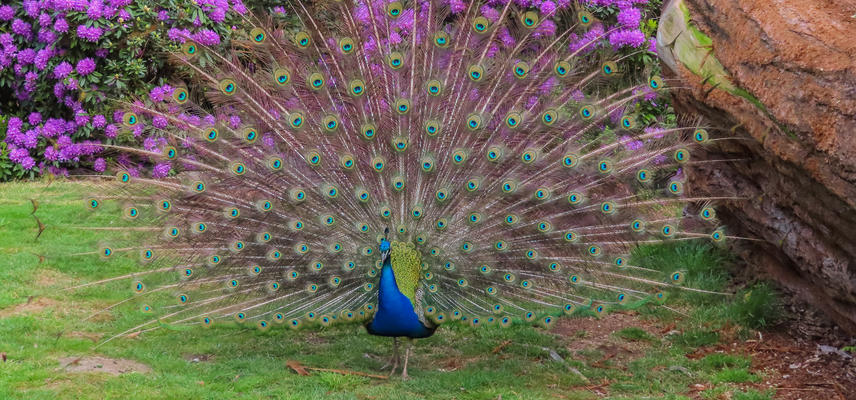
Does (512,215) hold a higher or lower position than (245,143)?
lower

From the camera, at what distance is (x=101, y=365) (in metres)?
5.95

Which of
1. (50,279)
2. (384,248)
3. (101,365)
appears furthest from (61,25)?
(384,248)

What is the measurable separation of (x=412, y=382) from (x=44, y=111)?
7807 millimetres

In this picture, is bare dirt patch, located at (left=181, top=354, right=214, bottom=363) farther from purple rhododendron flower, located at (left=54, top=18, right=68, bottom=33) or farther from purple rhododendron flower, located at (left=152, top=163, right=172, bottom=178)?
purple rhododendron flower, located at (left=54, top=18, right=68, bottom=33)

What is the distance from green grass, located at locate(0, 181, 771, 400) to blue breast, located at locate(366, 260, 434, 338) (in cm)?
40

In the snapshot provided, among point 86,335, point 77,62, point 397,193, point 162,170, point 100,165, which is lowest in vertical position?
point 86,335

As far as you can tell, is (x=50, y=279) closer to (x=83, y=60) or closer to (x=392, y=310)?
(x=392, y=310)

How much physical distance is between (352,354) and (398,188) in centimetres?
146

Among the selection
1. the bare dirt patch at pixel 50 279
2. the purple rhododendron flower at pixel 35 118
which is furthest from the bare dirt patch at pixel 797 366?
the purple rhododendron flower at pixel 35 118

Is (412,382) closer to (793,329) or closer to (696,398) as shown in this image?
(696,398)

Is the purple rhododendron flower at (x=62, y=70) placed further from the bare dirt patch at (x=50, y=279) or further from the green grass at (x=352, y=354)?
the bare dirt patch at (x=50, y=279)

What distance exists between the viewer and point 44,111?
38.1 feet

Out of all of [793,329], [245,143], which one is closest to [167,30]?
[245,143]

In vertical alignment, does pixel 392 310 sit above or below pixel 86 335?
above
